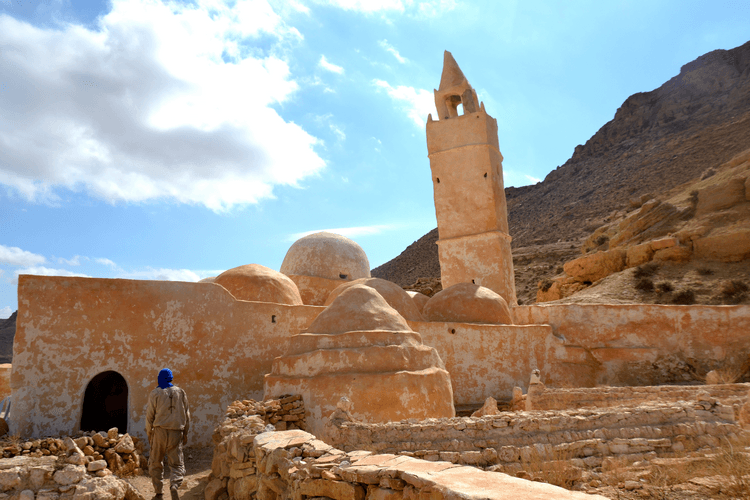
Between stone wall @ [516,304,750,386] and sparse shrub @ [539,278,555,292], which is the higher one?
sparse shrub @ [539,278,555,292]

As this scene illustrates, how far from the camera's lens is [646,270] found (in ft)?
70.4

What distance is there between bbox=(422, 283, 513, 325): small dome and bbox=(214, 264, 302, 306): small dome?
3.62 metres

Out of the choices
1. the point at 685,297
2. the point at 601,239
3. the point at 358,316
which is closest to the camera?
the point at 358,316

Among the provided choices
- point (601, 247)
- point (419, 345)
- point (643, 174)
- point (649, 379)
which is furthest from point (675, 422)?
point (643, 174)

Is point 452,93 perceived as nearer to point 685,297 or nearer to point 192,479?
point 685,297

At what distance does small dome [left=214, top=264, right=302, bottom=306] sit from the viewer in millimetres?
11672

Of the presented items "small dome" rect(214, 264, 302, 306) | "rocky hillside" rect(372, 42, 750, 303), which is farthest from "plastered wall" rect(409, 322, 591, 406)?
"rocky hillside" rect(372, 42, 750, 303)

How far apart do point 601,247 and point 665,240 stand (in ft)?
27.9

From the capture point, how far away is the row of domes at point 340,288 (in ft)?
39.0

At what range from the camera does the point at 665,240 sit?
2195 cm

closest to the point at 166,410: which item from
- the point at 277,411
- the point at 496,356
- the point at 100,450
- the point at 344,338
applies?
the point at 277,411

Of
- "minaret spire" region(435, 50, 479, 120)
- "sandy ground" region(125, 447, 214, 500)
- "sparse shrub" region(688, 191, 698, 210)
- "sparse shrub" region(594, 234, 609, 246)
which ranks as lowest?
"sandy ground" region(125, 447, 214, 500)

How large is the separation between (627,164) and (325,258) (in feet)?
120

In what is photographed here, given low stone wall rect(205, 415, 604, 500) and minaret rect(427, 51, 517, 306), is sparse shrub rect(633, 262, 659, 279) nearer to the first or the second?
minaret rect(427, 51, 517, 306)
